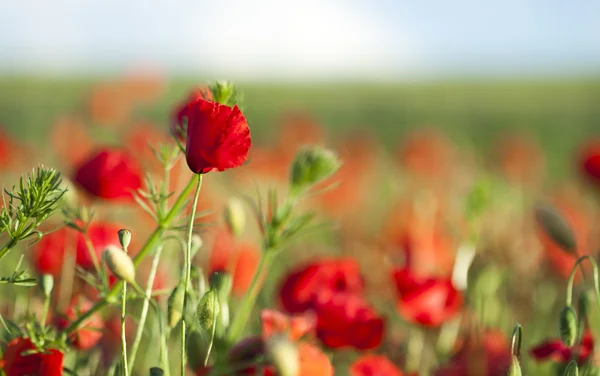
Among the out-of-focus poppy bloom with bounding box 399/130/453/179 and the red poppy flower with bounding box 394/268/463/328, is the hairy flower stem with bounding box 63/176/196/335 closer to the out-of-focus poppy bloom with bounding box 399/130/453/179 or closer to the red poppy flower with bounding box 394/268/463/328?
the red poppy flower with bounding box 394/268/463/328

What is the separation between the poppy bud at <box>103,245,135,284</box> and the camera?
2.83ft

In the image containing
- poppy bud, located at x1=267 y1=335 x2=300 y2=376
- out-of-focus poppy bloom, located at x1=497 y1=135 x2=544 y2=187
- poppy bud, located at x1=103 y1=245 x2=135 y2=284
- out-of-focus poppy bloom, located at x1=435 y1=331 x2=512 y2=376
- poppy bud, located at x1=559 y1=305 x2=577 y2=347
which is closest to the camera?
poppy bud, located at x1=267 y1=335 x2=300 y2=376

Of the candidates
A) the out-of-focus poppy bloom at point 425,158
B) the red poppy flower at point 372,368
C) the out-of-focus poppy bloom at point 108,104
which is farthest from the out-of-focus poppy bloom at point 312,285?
the out-of-focus poppy bloom at point 108,104

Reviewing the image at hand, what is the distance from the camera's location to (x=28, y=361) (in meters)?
0.94

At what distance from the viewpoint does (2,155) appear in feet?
9.21

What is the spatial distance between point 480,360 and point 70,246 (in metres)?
0.85

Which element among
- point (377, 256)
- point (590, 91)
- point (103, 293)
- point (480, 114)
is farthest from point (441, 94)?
point (103, 293)

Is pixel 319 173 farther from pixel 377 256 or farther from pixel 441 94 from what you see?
pixel 441 94

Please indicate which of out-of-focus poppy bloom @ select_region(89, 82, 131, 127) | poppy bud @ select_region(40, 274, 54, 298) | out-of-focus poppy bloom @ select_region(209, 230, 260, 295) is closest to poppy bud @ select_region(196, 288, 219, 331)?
poppy bud @ select_region(40, 274, 54, 298)

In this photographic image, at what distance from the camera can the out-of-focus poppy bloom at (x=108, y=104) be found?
13.3ft

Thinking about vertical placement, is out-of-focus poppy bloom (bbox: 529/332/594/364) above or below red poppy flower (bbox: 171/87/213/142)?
below

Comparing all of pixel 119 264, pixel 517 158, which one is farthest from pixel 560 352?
pixel 517 158

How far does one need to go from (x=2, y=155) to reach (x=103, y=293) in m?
2.03

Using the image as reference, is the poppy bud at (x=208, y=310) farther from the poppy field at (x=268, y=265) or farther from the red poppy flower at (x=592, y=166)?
the red poppy flower at (x=592, y=166)
